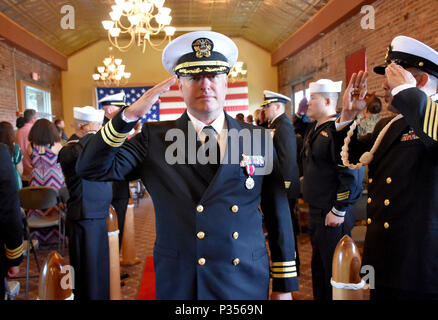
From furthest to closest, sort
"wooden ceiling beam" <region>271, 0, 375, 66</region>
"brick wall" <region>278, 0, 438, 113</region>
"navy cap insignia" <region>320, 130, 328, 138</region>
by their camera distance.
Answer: "wooden ceiling beam" <region>271, 0, 375, 66</region> < "brick wall" <region>278, 0, 438, 113</region> < "navy cap insignia" <region>320, 130, 328, 138</region>

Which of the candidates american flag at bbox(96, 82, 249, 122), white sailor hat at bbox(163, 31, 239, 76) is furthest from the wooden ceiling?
white sailor hat at bbox(163, 31, 239, 76)

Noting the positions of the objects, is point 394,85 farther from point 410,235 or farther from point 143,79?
point 143,79

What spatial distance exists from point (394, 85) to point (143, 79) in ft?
43.7

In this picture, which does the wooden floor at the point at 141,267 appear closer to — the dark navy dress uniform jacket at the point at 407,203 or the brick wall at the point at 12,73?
the dark navy dress uniform jacket at the point at 407,203

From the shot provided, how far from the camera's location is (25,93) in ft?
35.8

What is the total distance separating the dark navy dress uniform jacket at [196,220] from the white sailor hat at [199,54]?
206mm

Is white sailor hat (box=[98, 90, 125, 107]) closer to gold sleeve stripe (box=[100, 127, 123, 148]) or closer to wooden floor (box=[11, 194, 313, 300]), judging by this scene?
wooden floor (box=[11, 194, 313, 300])

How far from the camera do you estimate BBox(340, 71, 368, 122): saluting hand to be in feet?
5.76

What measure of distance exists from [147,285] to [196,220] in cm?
272

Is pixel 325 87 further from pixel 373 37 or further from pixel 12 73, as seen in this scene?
pixel 12 73

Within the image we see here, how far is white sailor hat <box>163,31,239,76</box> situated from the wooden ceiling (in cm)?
854

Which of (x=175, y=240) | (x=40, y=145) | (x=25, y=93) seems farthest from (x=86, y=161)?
(x=25, y=93)

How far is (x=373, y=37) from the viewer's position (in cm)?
732

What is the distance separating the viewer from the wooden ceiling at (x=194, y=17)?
9531mm
